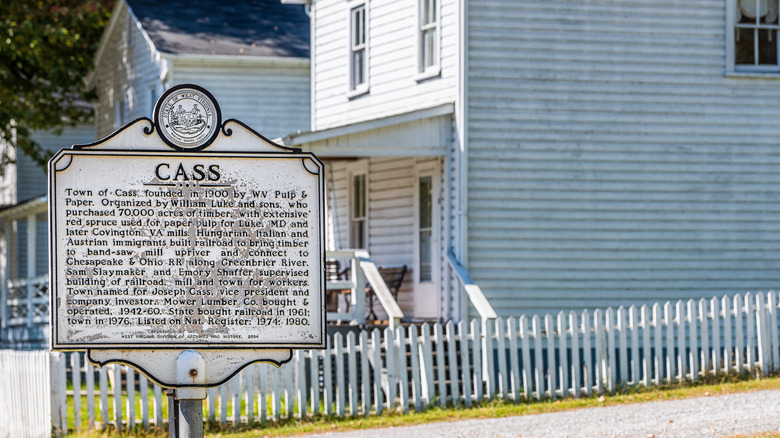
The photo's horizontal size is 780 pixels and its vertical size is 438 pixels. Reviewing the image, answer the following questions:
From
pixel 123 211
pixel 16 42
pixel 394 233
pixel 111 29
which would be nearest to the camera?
pixel 123 211

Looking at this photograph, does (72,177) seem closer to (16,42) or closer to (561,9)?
(561,9)

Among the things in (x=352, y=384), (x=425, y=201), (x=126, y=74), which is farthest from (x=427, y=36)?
(x=126, y=74)

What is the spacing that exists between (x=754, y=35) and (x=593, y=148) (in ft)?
10.9

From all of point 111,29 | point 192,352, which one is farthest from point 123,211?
point 111,29

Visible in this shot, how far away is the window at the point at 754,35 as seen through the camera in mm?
17922

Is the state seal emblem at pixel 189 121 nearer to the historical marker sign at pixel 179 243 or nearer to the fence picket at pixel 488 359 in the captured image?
the historical marker sign at pixel 179 243

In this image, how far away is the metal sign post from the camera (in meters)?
7.07

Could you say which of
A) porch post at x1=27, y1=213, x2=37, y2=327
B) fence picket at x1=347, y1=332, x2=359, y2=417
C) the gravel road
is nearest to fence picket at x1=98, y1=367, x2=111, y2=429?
the gravel road

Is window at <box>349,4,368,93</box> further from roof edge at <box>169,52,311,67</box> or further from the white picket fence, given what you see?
the white picket fence

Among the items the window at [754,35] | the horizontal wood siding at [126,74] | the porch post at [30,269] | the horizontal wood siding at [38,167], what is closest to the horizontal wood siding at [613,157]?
the window at [754,35]

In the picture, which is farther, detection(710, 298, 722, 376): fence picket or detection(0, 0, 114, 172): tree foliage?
detection(0, 0, 114, 172): tree foliage

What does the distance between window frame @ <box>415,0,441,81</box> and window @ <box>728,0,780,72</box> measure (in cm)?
452

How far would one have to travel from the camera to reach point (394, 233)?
19828 mm

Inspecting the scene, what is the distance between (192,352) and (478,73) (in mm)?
10712
